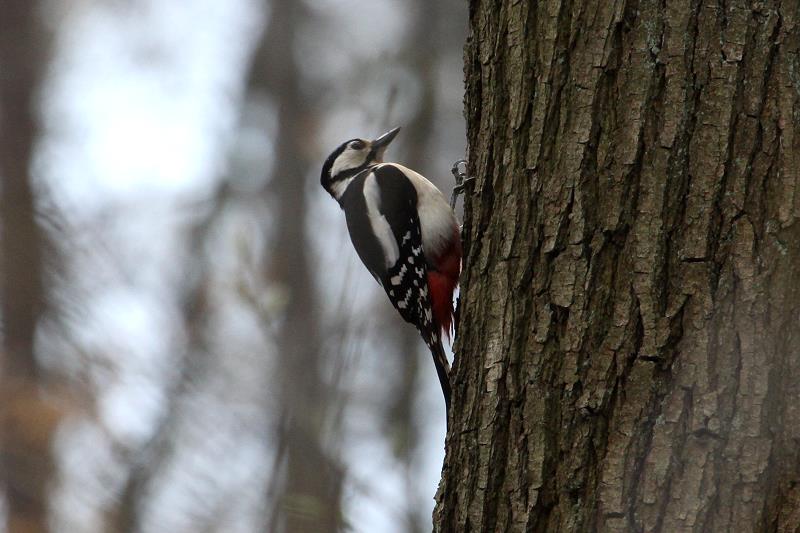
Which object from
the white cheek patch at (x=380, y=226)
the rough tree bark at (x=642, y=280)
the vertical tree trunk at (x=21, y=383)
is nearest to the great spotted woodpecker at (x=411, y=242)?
the white cheek patch at (x=380, y=226)

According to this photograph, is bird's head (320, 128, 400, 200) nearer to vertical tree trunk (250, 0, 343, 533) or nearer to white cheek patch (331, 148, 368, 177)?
white cheek patch (331, 148, 368, 177)

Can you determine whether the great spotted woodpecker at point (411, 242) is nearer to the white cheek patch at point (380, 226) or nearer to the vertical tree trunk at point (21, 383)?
the white cheek patch at point (380, 226)

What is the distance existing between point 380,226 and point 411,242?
0.70ft

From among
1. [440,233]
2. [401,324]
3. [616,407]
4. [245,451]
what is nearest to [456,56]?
[401,324]

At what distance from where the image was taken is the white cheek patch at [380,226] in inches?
174

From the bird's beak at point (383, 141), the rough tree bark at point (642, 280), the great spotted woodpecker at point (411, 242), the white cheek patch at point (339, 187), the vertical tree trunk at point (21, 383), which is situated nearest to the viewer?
the rough tree bark at point (642, 280)

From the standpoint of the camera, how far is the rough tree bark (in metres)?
1.97

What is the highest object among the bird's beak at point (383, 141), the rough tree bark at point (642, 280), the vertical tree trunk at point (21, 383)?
the bird's beak at point (383, 141)

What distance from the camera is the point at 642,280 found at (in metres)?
2.11

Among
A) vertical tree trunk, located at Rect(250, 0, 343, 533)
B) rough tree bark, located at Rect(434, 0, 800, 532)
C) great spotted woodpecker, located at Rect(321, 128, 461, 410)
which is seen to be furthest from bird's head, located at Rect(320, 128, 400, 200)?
rough tree bark, located at Rect(434, 0, 800, 532)

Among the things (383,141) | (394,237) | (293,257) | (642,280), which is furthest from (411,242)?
(293,257)

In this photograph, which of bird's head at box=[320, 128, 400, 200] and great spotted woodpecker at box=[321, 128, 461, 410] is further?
bird's head at box=[320, 128, 400, 200]

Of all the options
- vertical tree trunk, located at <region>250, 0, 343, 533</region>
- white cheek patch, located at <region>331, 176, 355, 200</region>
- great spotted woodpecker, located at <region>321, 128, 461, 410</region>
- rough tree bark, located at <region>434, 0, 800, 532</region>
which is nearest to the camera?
rough tree bark, located at <region>434, 0, 800, 532</region>

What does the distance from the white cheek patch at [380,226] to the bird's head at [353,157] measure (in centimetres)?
67
